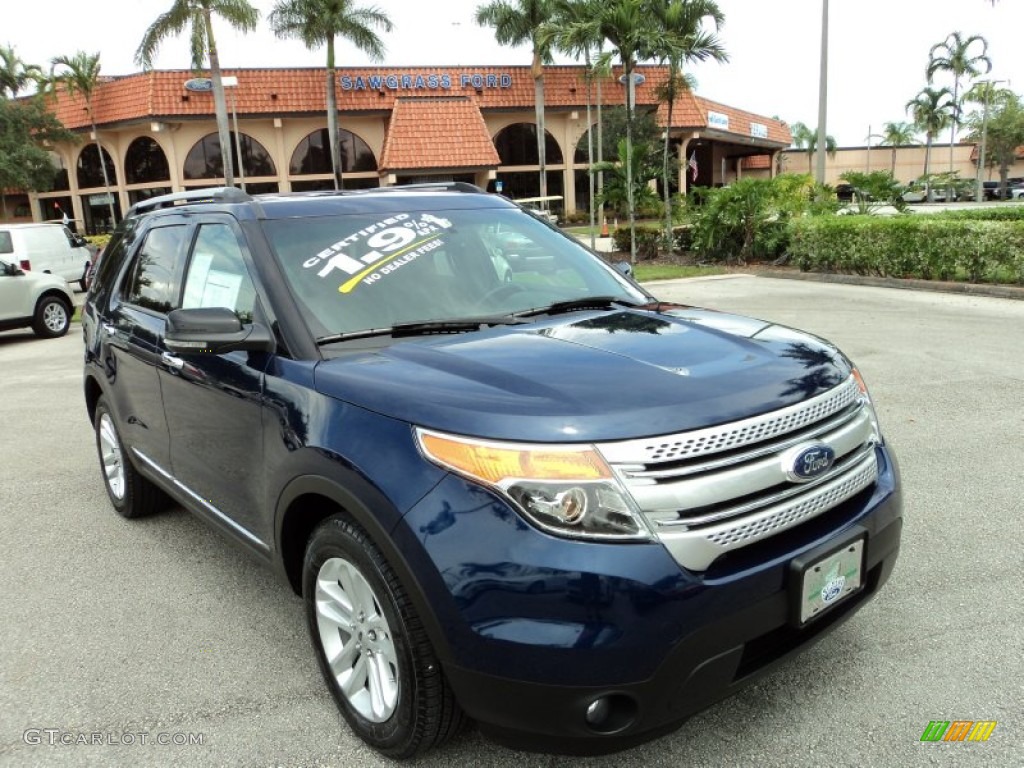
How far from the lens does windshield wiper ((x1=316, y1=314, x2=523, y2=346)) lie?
2.96m

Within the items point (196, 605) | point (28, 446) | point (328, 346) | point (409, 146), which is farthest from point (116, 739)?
point (409, 146)

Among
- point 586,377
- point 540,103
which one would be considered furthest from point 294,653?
point 540,103

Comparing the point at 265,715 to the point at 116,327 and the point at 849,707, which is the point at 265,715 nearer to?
the point at 849,707

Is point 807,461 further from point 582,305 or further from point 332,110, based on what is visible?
point 332,110

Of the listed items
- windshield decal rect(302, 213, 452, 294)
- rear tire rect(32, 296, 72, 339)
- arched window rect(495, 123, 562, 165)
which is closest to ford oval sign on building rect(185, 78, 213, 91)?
arched window rect(495, 123, 562, 165)

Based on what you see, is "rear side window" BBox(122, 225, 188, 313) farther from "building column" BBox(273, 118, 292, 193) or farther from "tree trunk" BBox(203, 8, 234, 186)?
"building column" BBox(273, 118, 292, 193)

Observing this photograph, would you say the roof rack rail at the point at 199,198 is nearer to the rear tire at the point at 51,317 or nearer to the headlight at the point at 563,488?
the headlight at the point at 563,488

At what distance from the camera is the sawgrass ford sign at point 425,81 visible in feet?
120

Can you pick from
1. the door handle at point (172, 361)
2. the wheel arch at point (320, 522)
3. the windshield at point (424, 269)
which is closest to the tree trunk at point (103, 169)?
the door handle at point (172, 361)

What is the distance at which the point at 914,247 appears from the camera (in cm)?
1455

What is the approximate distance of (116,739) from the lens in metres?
2.81

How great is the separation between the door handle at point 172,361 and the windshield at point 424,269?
799mm

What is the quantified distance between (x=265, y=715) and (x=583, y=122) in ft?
137

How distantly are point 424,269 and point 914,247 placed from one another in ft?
45.2
